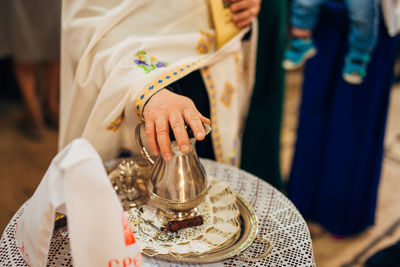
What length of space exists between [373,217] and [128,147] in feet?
3.56

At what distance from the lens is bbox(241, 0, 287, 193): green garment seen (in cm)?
123

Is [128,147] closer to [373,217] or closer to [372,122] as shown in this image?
[372,122]

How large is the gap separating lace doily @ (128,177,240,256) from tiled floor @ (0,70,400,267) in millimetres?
835

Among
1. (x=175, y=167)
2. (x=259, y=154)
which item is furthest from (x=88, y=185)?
(x=259, y=154)

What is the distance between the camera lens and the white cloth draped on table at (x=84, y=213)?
560 mm

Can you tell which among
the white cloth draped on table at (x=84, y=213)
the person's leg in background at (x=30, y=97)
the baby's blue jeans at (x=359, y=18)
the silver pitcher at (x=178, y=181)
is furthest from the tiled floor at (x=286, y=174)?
the white cloth draped on table at (x=84, y=213)

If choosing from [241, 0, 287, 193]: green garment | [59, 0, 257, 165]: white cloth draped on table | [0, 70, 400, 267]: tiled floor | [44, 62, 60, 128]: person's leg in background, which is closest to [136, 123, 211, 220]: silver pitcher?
[59, 0, 257, 165]: white cloth draped on table

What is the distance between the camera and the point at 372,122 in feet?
4.38

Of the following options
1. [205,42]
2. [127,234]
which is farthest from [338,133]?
[127,234]

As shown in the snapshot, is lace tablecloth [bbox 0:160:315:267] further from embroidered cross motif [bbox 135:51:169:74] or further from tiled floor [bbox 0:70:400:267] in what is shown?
tiled floor [bbox 0:70:400:267]

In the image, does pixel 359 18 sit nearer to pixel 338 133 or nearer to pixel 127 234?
pixel 338 133

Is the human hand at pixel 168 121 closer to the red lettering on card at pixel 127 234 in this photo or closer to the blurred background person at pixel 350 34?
the red lettering on card at pixel 127 234

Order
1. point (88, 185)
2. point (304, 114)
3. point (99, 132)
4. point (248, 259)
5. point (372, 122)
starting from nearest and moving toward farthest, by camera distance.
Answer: point (88, 185), point (248, 259), point (99, 132), point (372, 122), point (304, 114)

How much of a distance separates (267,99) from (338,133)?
1.07 ft
